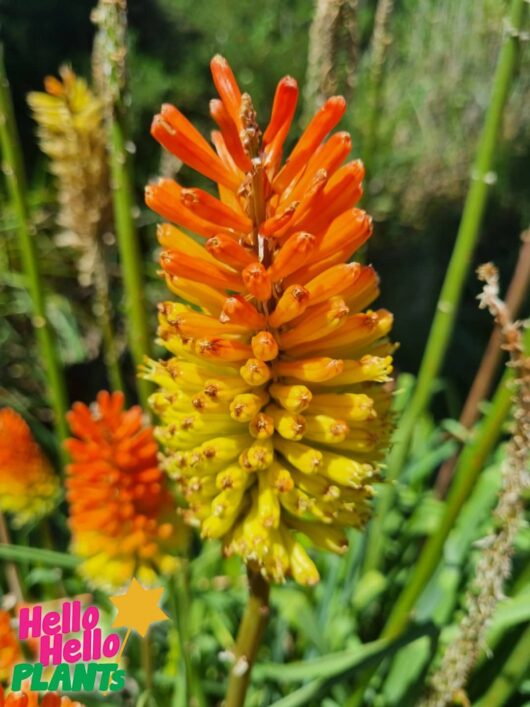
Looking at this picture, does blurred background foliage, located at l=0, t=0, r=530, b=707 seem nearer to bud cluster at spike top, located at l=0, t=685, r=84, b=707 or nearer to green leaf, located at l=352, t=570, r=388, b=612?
green leaf, located at l=352, t=570, r=388, b=612

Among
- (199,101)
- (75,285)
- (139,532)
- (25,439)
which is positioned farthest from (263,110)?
(139,532)

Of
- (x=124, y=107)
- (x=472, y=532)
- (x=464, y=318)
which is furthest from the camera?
(x=464, y=318)

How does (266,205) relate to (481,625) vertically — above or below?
above

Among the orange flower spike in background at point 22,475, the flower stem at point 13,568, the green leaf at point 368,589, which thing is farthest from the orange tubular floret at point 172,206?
the green leaf at point 368,589

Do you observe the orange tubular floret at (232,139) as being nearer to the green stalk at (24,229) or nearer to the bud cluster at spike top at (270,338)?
the bud cluster at spike top at (270,338)

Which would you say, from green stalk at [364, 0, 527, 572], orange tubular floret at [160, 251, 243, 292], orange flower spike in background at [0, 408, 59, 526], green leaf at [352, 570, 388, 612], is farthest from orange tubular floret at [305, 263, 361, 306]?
green leaf at [352, 570, 388, 612]

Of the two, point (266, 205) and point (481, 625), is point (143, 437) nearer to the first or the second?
point (266, 205)
